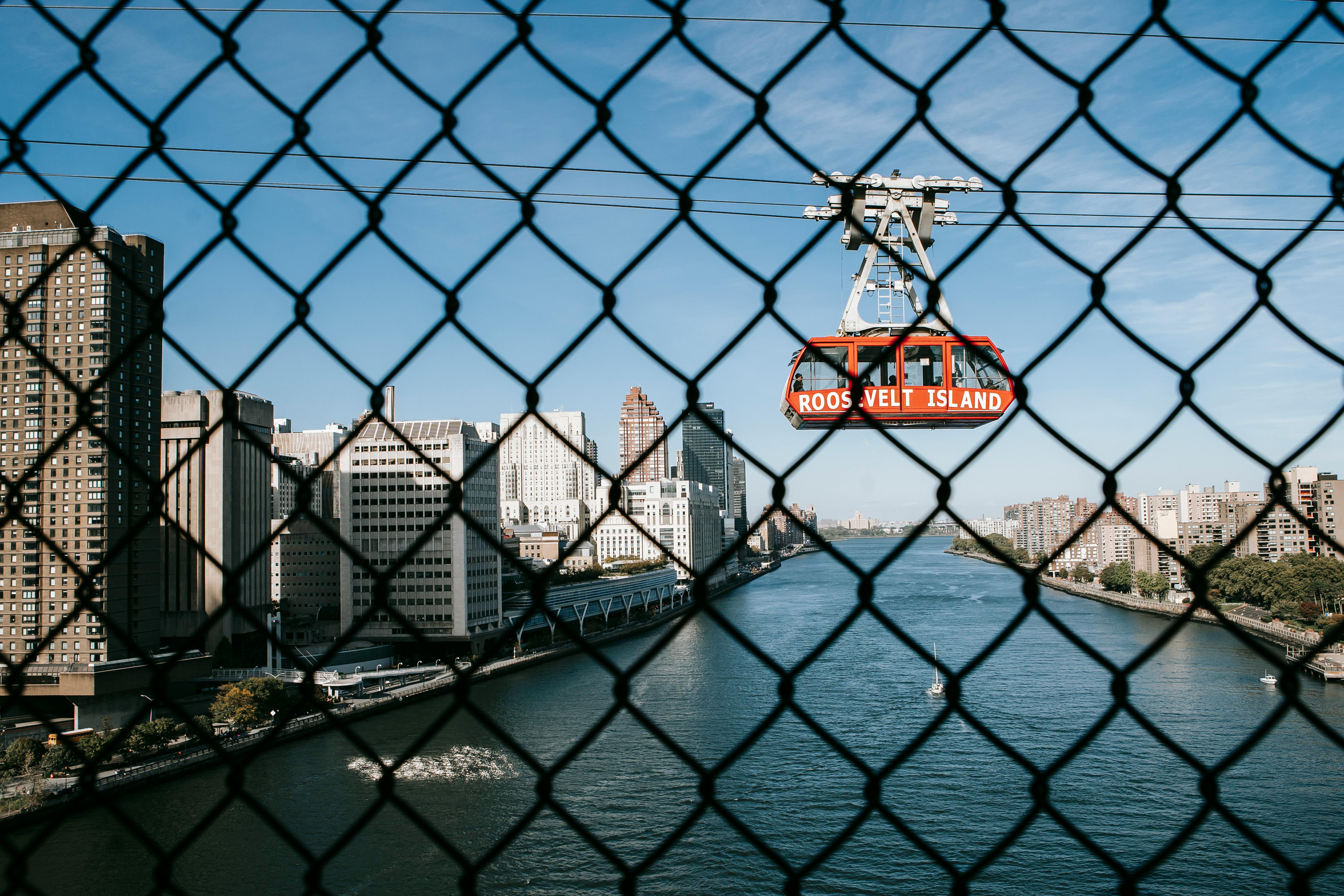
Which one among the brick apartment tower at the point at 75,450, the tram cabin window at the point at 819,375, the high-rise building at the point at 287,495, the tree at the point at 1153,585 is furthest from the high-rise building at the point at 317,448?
the tree at the point at 1153,585

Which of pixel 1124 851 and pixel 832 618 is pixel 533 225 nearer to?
pixel 1124 851

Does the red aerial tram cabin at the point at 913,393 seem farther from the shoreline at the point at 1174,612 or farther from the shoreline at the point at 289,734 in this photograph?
the shoreline at the point at 289,734

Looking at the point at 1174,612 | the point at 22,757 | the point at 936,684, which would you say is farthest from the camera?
the point at 1174,612

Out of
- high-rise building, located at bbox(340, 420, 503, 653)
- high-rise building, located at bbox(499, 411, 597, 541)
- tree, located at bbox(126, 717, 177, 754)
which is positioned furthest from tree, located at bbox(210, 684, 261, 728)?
high-rise building, located at bbox(499, 411, 597, 541)

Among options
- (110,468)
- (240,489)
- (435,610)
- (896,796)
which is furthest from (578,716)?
(240,489)

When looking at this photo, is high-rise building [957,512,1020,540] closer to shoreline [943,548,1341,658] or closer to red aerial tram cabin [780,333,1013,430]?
shoreline [943,548,1341,658]

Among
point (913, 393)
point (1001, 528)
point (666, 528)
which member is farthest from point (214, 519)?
point (1001, 528)

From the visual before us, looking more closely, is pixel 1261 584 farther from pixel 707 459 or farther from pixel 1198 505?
pixel 707 459
